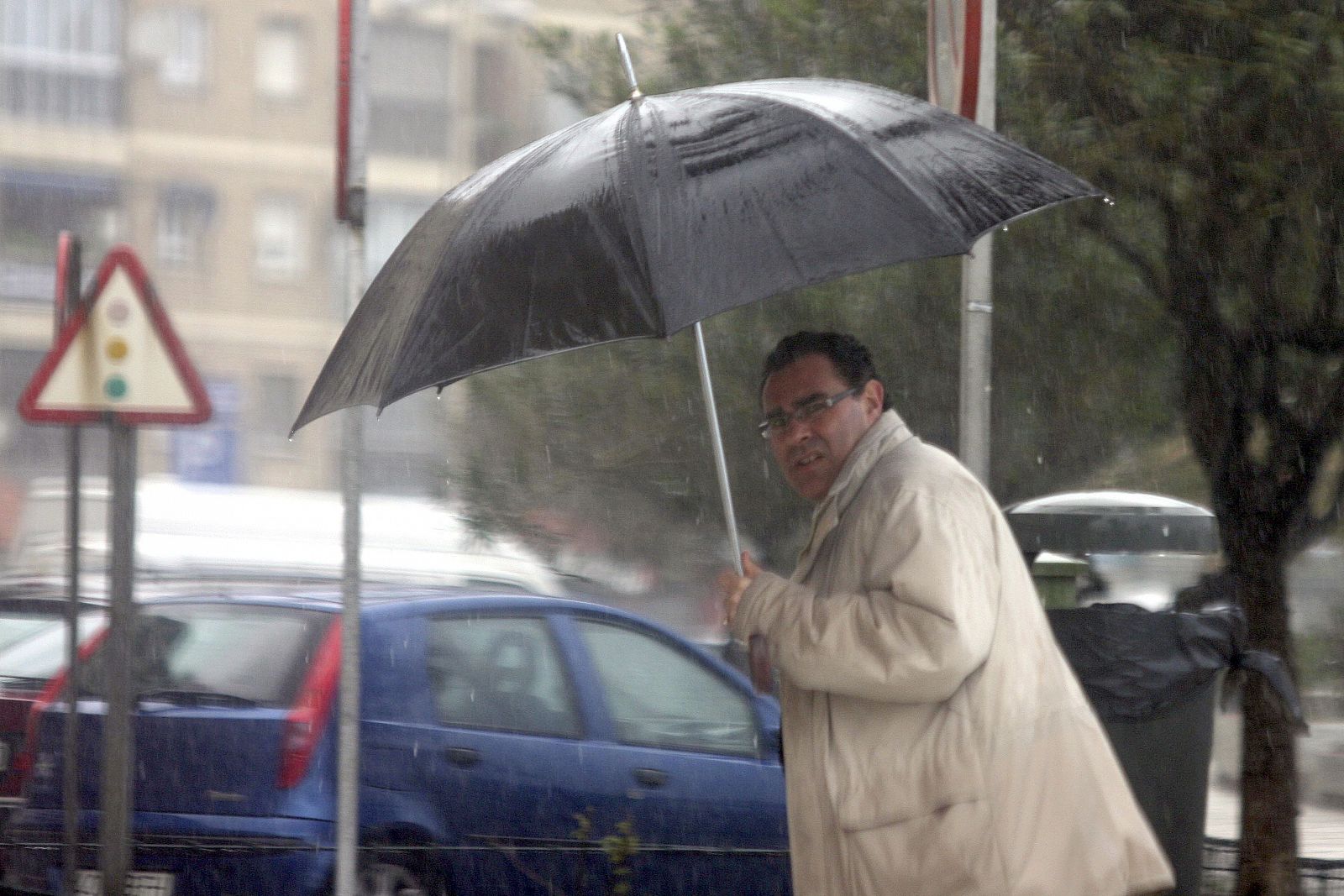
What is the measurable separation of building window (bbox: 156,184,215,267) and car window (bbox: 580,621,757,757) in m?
12.2

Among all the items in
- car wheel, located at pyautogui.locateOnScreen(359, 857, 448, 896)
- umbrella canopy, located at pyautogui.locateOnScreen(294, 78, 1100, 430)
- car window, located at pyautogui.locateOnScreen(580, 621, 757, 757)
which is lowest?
car wheel, located at pyautogui.locateOnScreen(359, 857, 448, 896)

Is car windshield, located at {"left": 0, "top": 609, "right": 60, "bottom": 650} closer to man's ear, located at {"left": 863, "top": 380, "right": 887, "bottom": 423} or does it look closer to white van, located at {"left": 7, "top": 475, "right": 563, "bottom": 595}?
man's ear, located at {"left": 863, "top": 380, "right": 887, "bottom": 423}

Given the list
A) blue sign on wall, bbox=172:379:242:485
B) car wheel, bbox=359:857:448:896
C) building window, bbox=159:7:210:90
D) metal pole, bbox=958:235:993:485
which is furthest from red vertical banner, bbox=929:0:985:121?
building window, bbox=159:7:210:90

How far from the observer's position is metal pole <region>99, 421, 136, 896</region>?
17.0ft

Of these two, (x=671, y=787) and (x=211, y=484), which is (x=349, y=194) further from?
(x=211, y=484)

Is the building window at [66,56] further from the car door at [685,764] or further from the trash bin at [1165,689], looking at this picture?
the trash bin at [1165,689]

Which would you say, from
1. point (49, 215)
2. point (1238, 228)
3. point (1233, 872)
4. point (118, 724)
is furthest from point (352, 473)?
point (49, 215)

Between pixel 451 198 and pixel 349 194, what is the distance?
1130 millimetres

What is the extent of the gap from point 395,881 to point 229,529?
449 inches

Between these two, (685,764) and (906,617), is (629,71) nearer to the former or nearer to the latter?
(906,617)

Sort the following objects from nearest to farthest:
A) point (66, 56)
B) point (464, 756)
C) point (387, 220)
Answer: point (464, 756), point (387, 220), point (66, 56)

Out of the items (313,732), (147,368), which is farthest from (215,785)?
(147,368)

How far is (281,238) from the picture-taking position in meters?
17.8

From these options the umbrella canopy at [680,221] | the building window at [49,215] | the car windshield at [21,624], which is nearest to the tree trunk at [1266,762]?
the umbrella canopy at [680,221]
